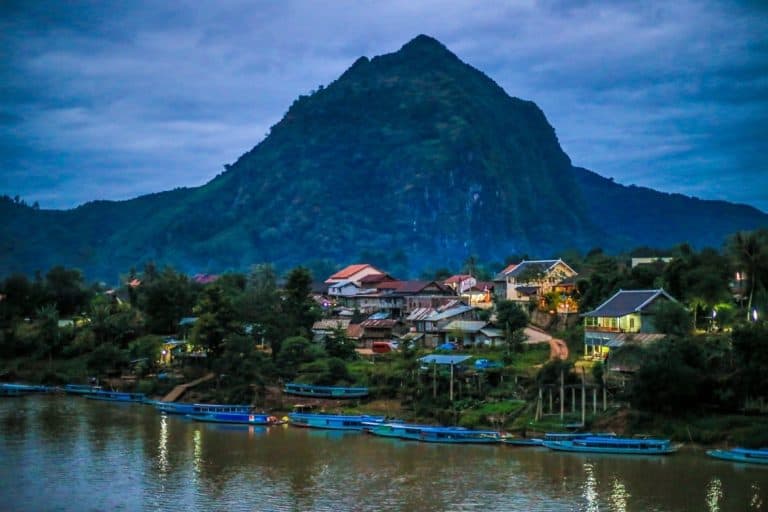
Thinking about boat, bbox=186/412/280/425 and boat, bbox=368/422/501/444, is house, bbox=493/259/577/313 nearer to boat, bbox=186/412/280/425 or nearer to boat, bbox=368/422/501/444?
boat, bbox=368/422/501/444

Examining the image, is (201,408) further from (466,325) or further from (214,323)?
(466,325)

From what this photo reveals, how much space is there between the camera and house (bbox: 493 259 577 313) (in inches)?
2633

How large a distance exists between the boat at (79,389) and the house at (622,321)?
36443 millimetres

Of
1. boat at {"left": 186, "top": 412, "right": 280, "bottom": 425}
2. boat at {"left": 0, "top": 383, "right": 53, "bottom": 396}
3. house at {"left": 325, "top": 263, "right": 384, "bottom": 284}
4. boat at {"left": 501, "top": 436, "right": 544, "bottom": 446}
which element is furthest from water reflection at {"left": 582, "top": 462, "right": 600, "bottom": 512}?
house at {"left": 325, "top": 263, "right": 384, "bottom": 284}

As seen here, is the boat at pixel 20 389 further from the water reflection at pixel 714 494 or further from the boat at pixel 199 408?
the water reflection at pixel 714 494

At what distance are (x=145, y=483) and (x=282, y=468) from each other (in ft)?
19.3

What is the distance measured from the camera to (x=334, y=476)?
114ft

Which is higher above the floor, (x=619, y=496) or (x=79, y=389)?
(x=79, y=389)

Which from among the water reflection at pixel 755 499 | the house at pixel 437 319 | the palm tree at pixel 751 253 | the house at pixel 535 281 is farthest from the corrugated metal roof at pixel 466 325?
the water reflection at pixel 755 499

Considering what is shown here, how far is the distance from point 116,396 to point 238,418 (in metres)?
15.5

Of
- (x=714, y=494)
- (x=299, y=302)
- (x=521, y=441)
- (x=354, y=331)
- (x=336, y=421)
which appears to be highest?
(x=299, y=302)

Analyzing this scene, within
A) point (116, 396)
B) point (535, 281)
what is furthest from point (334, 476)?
point (535, 281)

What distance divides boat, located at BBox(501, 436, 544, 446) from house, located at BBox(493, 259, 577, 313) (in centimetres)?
2499

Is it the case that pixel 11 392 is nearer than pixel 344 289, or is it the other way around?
pixel 11 392
